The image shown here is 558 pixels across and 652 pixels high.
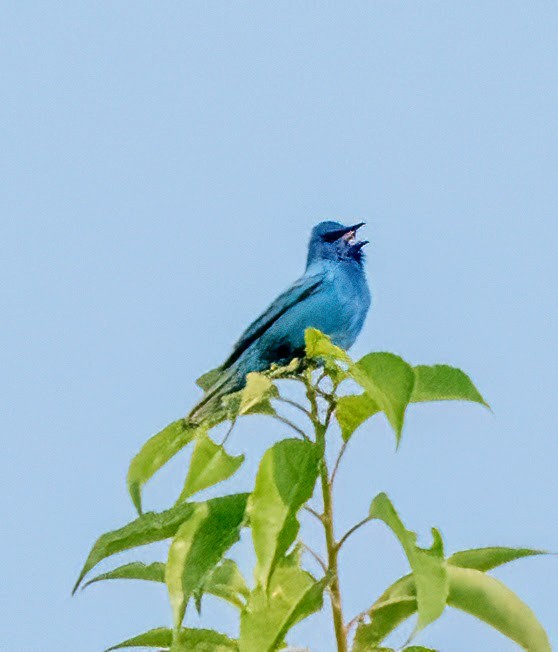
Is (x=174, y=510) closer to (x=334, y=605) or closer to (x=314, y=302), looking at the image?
(x=334, y=605)

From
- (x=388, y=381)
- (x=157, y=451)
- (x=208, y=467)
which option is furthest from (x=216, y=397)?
(x=388, y=381)

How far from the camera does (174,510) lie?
282 centimetres

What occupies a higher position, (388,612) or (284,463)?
(284,463)

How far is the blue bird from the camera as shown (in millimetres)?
3945

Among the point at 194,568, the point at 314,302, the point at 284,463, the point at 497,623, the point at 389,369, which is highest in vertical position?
the point at 314,302

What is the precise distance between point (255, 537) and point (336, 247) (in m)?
2.70

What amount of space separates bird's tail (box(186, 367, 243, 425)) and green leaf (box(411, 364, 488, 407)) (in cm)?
73

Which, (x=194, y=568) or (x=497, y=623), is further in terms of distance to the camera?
(x=497, y=623)

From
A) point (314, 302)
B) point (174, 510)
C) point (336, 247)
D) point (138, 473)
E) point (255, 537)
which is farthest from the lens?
point (336, 247)

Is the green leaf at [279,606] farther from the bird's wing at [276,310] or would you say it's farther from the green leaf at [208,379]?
the bird's wing at [276,310]

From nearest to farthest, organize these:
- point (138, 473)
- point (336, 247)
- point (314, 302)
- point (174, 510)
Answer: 1. point (174, 510)
2. point (138, 473)
3. point (314, 302)
4. point (336, 247)

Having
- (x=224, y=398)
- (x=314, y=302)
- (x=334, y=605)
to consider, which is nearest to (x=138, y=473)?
(x=224, y=398)

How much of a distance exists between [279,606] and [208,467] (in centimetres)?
43

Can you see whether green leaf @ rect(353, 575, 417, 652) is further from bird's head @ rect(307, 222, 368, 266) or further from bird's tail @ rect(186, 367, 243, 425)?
bird's head @ rect(307, 222, 368, 266)
